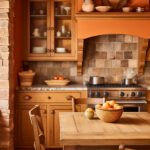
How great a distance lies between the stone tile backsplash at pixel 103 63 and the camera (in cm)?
522

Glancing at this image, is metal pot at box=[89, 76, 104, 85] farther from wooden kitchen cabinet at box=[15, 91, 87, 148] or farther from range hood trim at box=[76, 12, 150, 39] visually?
range hood trim at box=[76, 12, 150, 39]

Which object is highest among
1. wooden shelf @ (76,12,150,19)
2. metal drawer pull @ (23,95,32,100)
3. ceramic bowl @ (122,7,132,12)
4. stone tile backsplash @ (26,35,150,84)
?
ceramic bowl @ (122,7,132,12)

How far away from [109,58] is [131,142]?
9.63 ft

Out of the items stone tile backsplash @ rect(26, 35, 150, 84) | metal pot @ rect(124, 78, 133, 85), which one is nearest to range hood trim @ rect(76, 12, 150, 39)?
stone tile backsplash @ rect(26, 35, 150, 84)

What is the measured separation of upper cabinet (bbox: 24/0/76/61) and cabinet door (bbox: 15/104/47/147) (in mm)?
790

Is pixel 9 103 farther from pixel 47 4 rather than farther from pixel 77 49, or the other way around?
pixel 47 4

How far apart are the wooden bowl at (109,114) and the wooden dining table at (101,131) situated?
0.14 ft

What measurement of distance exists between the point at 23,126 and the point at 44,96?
509mm

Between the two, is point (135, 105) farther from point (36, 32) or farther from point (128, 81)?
point (36, 32)

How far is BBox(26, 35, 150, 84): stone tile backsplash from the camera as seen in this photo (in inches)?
205

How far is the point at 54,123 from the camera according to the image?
4.71m

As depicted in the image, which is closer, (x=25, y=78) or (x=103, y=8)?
(x=103, y=8)

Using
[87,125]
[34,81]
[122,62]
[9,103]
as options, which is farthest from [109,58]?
[87,125]

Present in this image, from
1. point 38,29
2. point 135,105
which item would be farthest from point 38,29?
point 135,105
